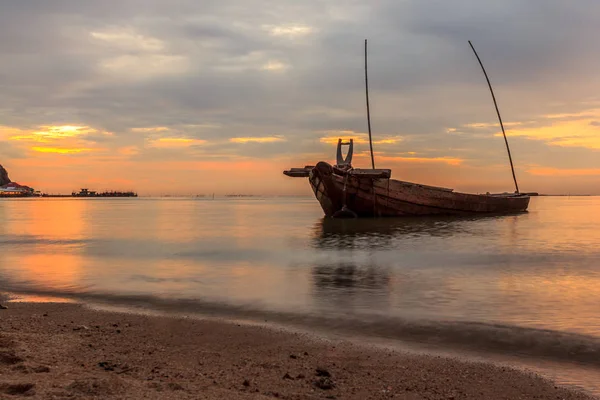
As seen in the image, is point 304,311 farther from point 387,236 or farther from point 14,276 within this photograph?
point 387,236

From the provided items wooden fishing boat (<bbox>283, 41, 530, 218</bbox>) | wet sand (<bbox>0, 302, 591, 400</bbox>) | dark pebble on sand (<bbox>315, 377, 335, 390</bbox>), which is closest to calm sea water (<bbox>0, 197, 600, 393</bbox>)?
wet sand (<bbox>0, 302, 591, 400</bbox>)

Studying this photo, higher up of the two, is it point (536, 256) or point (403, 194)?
point (403, 194)

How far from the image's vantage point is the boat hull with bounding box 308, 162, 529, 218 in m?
Result: 37.4

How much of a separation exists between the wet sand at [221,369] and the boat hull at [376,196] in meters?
30.2

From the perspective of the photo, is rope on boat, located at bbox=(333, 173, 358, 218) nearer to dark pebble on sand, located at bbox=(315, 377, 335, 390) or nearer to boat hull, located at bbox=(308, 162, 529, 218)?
boat hull, located at bbox=(308, 162, 529, 218)

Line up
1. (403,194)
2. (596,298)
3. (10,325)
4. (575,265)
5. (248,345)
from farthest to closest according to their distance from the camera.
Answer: (403,194) → (575,265) → (596,298) → (10,325) → (248,345)

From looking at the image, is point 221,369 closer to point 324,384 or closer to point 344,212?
point 324,384

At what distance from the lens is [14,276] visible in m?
13.7

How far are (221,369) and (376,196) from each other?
34.2 metres

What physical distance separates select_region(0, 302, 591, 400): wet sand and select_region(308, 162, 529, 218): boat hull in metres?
30.2

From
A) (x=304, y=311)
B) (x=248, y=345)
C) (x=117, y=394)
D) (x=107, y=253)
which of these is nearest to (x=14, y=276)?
(x=107, y=253)

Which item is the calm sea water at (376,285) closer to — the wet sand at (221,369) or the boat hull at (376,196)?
the wet sand at (221,369)

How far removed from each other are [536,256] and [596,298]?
9810mm

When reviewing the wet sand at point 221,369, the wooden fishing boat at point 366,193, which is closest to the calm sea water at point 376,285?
the wet sand at point 221,369
